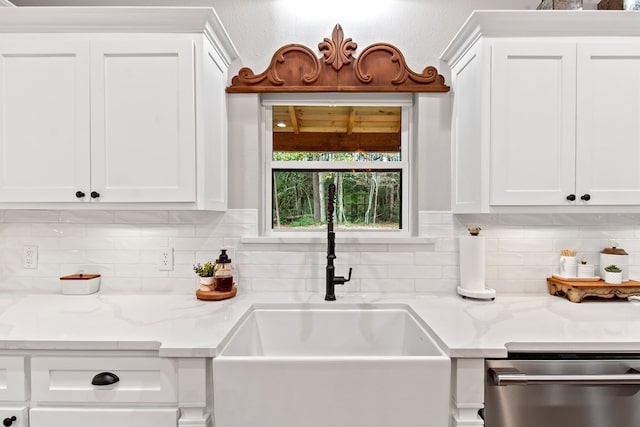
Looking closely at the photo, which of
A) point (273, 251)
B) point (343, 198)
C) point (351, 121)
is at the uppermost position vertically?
point (351, 121)

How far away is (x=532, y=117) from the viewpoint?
1640 millimetres

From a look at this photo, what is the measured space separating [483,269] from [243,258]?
1.23 m

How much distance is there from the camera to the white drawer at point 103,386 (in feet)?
4.15

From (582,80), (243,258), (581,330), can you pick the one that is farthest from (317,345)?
(582,80)

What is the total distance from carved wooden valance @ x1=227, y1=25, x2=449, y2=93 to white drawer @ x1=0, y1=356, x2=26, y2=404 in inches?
58.0

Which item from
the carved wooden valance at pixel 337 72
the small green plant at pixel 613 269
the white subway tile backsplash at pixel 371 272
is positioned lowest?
the white subway tile backsplash at pixel 371 272

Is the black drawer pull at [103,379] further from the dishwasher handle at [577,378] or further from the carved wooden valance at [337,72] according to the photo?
the carved wooden valance at [337,72]

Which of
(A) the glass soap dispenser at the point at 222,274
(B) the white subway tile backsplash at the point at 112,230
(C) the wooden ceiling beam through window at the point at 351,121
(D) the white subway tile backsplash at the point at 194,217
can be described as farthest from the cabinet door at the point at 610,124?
(B) the white subway tile backsplash at the point at 112,230

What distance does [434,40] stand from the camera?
2051 millimetres

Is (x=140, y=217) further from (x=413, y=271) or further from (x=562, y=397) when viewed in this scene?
(x=562, y=397)

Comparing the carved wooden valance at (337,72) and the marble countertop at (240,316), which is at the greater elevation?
the carved wooden valance at (337,72)

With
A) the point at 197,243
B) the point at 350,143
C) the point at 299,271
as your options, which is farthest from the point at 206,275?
the point at 350,143

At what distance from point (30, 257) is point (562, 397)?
2.49 metres

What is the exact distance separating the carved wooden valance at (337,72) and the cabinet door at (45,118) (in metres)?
0.71
